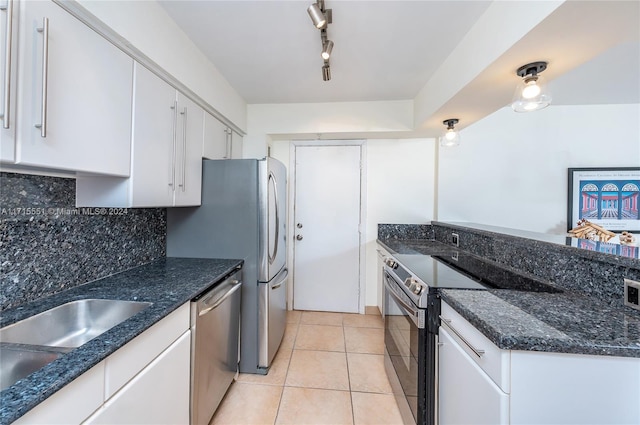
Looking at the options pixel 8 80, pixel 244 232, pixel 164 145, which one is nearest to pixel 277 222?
pixel 244 232

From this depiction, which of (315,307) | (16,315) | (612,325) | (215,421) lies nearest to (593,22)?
(612,325)

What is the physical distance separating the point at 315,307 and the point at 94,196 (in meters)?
2.49

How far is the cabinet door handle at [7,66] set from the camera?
2.47 ft

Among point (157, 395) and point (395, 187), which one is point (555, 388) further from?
point (395, 187)

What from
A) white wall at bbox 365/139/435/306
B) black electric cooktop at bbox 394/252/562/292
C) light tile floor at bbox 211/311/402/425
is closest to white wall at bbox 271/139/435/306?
white wall at bbox 365/139/435/306

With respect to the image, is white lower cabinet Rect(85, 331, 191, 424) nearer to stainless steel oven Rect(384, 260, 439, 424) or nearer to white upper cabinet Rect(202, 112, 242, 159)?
stainless steel oven Rect(384, 260, 439, 424)

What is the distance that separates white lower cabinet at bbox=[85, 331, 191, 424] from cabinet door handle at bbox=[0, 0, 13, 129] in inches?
36.8

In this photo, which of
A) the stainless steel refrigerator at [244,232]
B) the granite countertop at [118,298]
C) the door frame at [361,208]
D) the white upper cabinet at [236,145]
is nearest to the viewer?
the granite countertop at [118,298]

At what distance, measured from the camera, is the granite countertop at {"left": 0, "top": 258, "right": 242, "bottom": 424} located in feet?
1.97

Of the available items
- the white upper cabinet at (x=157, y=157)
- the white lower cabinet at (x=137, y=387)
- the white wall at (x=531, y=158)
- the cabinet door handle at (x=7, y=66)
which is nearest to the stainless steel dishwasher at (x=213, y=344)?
the white lower cabinet at (x=137, y=387)

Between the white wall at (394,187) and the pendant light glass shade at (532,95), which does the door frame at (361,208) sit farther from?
the pendant light glass shade at (532,95)

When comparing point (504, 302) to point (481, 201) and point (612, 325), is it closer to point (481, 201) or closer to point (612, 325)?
point (612, 325)

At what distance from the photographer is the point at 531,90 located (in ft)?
4.45

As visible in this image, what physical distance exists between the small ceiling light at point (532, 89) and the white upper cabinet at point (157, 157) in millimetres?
2065
